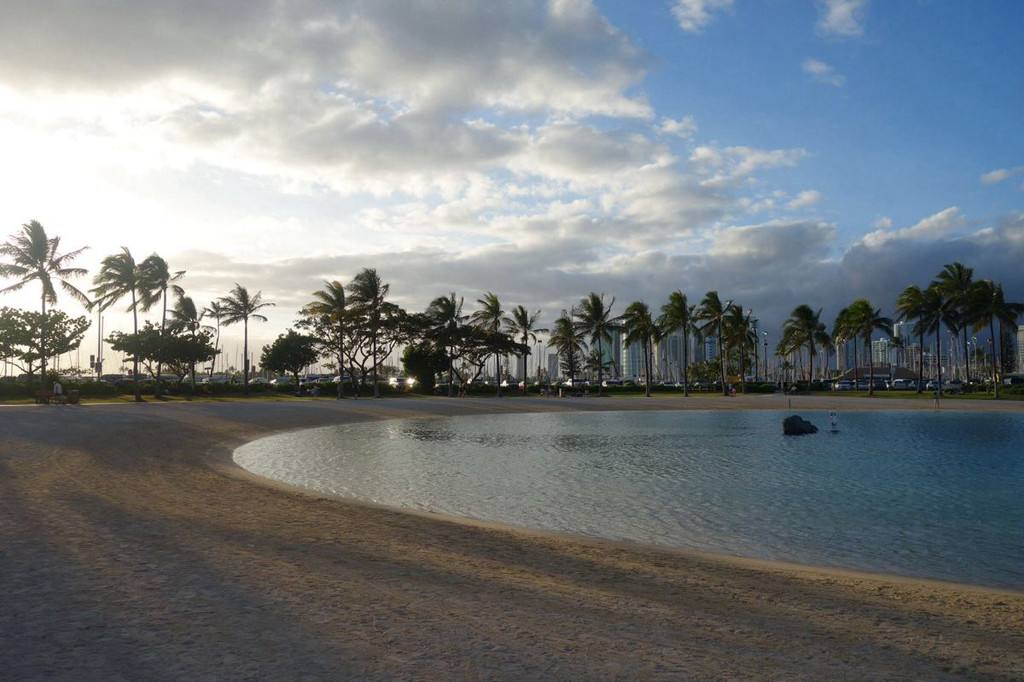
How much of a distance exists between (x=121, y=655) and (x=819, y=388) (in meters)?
99.2

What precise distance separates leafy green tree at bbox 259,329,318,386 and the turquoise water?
51.7m

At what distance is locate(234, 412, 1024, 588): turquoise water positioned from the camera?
11.3 m

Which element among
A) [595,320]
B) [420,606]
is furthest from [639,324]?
[420,606]

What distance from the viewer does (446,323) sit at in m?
76.4

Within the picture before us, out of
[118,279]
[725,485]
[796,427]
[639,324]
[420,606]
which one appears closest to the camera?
[420,606]

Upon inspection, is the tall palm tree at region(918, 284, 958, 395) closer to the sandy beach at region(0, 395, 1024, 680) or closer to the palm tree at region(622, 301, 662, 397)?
the palm tree at region(622, 301, 662, 397)

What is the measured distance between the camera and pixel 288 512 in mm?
11703

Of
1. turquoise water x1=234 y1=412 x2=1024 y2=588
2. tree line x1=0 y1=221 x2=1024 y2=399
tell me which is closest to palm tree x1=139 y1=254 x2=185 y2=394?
tree line x1=0 y1=221 x2=1024 y2=399

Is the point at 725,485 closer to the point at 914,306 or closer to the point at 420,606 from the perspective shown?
the point at 420,606

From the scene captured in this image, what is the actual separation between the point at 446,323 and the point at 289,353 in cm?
2085

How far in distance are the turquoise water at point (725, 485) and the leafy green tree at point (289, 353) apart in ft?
169

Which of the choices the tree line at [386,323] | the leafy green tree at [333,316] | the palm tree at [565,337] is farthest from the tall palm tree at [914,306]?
the leafy green tree at [333,316]

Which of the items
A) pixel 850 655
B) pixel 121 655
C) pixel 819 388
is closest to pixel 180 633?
pixel 121 655

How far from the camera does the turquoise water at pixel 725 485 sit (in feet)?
36.9
